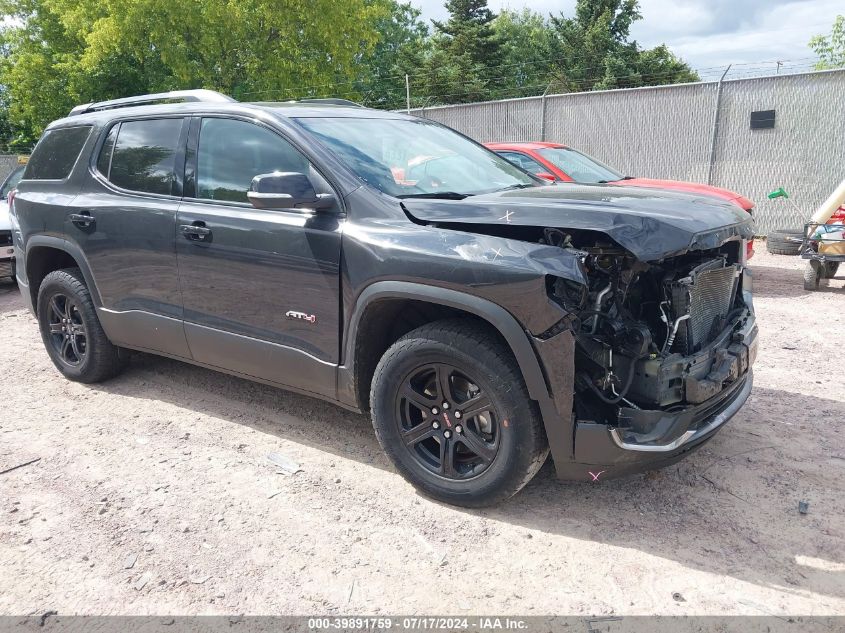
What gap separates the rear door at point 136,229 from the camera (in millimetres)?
4090

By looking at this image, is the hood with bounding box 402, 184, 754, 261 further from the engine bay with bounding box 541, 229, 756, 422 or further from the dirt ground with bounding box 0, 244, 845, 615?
the dirt ground with bounding box 0, 244, 845, 615

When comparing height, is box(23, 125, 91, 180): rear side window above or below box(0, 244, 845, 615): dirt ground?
above

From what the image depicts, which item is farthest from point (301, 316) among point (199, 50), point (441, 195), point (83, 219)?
point (199, 50)

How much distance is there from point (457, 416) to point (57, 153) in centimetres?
375

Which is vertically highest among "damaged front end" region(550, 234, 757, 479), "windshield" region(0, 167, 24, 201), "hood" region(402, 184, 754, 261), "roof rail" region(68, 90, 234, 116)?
"roof rail" region(68, 90, 234, 116)

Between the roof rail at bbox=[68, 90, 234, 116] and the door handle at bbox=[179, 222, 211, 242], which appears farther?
the roof rail at bbox=[68, 90, 234, 116]

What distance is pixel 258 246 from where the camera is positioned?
361 cm

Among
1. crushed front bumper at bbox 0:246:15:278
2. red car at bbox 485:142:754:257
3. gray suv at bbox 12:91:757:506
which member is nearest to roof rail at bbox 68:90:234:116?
gray suv at bbox 12:91:757:506

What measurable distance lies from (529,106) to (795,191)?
5.85 meters

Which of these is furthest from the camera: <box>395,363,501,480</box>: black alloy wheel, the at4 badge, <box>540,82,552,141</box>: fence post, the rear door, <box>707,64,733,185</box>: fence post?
<box>540,82,552,141</box>: fence post

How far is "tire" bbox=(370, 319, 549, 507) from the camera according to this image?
2916 millimetres

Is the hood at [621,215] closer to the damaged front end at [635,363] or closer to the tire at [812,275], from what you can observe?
the damaged front end at [635,363]

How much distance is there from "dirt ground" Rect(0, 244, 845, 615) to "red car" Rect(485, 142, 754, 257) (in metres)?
3.88

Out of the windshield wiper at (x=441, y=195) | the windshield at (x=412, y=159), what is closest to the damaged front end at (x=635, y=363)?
the windshield wiper at (x=441, y=195)
